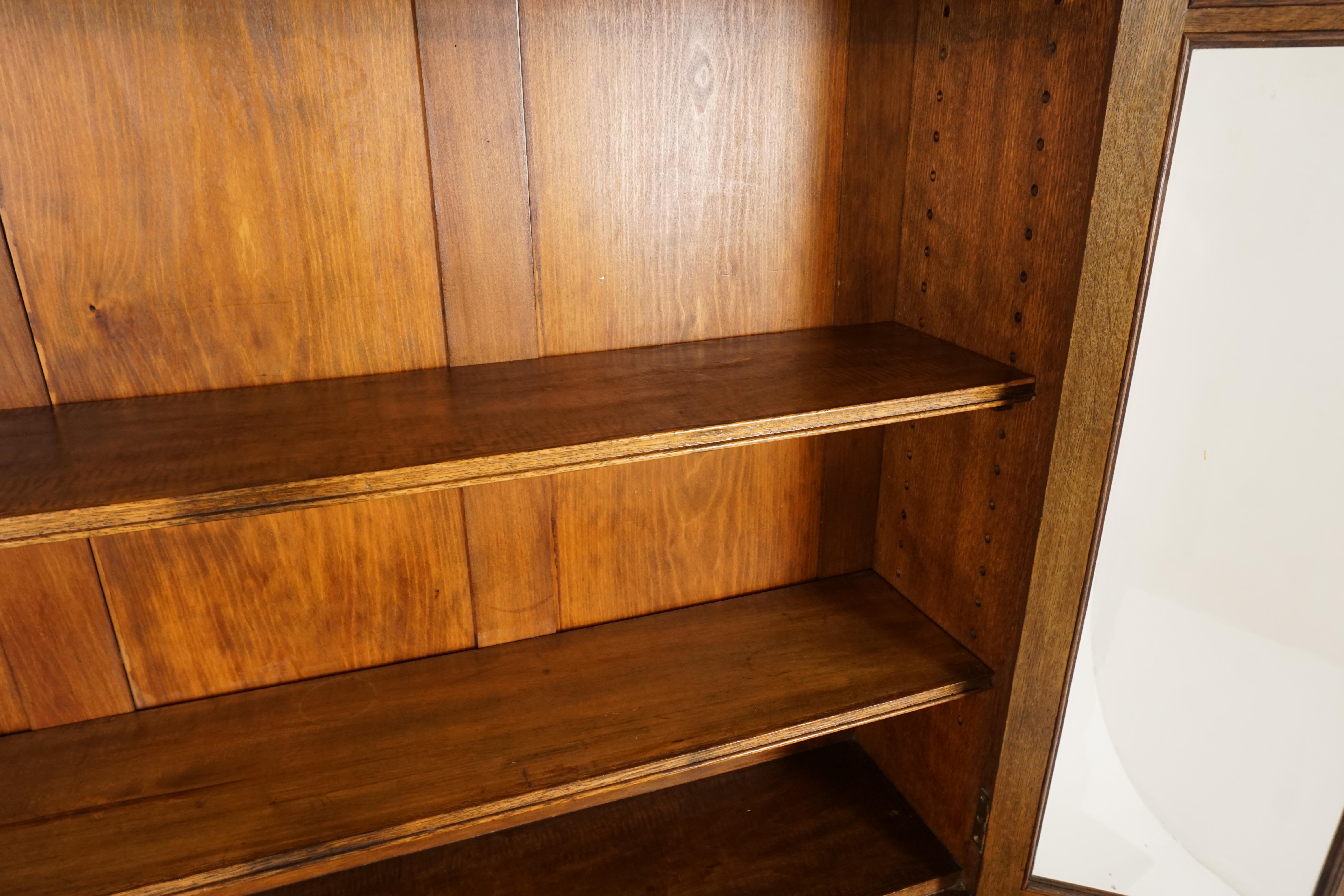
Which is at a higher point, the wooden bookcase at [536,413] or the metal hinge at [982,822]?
the wooden bookcase at [536,413]

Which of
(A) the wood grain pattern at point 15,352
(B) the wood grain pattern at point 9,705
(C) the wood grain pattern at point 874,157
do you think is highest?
(C) the wood grain pattern at point 874,157

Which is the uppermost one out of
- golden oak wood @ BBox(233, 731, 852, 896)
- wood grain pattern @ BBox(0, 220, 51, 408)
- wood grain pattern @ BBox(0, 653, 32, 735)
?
wood grain pattern @ BBox(0, 220, 51, 408)

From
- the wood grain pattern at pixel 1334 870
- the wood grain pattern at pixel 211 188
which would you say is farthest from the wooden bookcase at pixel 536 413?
the wood grain pattern at pixel 1334 870

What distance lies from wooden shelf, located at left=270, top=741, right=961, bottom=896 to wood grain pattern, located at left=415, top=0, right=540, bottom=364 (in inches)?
32.5

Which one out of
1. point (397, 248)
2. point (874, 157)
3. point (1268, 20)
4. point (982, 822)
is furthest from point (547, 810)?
point (1268, 20)

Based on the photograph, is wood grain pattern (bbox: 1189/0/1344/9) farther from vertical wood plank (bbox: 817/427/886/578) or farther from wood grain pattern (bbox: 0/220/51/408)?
wood grain pattern (bbox: 0/220/51/408)

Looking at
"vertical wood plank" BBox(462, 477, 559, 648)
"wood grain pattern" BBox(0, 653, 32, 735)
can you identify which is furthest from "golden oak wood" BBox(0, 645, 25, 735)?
"vertical wood plank" BBox(462, 477, 559, 648)

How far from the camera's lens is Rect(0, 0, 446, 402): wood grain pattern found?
0.93 meters

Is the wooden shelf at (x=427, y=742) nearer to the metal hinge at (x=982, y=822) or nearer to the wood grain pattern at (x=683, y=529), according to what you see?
the wood grain pattern at (x=683, y=529)

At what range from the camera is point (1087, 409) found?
1.07m

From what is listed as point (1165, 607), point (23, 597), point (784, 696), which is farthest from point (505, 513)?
point (1165, 607)

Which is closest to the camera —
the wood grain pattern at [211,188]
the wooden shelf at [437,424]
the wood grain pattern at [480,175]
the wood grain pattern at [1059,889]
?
the wooden shelf at [437,424]

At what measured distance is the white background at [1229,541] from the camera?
0.98m

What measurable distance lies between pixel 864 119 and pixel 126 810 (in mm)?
1331
